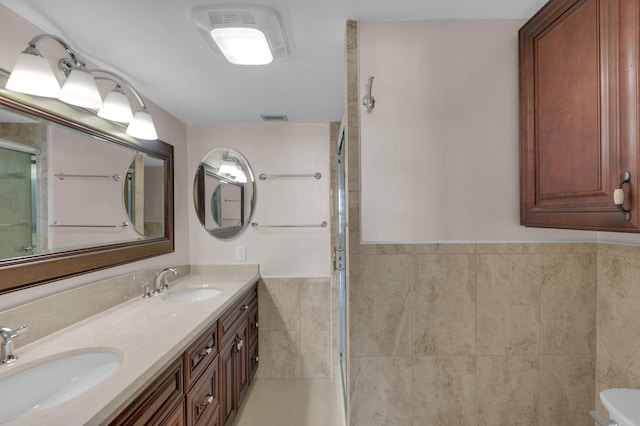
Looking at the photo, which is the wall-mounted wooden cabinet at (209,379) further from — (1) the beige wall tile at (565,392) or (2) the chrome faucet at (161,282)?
(1) the beige wall tile at (565,392)

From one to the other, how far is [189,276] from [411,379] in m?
1.98

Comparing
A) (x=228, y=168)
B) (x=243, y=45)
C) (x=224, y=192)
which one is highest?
(x=243, y=45)

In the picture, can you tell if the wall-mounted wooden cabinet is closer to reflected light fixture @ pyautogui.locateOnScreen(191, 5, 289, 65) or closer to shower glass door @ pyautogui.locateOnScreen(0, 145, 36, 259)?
shower glass door @ pyautogui.locateOnScreen(0, 145, 36, 259)

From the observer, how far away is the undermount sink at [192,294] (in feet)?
6.69

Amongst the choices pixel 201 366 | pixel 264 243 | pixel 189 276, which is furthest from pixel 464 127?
pixel 189 276

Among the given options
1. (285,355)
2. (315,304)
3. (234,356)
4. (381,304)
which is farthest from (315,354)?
(381,304)

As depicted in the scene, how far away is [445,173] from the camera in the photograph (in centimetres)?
128

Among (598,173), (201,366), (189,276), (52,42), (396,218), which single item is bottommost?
(201,366)

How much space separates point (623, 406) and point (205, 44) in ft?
6.87

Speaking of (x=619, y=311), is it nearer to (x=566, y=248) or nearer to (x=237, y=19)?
(x=566, y=248)

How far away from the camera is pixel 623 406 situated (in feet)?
3.03

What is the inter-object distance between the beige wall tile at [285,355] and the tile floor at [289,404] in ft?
0.19

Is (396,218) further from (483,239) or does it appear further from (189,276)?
(189,276)

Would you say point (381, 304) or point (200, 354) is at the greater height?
point (381, 304)
